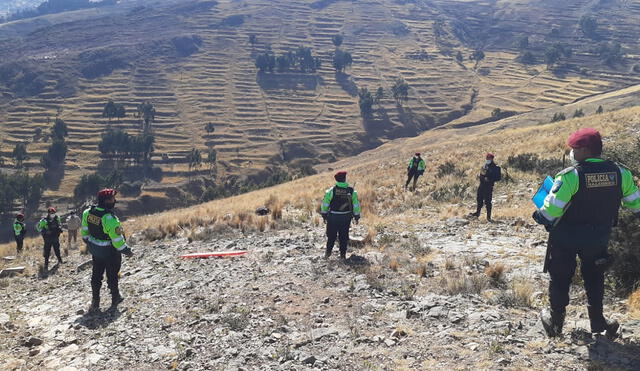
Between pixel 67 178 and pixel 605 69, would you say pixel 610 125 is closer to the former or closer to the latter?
pixel 67 178

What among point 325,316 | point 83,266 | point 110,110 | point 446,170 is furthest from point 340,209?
point 110,110

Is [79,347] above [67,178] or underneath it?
above

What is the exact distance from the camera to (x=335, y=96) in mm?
127375

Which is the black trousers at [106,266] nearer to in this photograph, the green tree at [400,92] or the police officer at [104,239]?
the police officer at [104,239]

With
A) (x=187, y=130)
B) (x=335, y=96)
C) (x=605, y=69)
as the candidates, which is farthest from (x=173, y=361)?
(x=605, y=69)

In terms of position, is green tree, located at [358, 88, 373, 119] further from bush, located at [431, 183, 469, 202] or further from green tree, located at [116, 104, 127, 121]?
bush, located at [431, 183, 469, 202]

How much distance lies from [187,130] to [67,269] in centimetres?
9589


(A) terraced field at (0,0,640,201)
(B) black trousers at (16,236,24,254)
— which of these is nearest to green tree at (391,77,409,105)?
(A) terraced field at (0,0,640,201)

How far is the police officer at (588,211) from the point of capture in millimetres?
5281

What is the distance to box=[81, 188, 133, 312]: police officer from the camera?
921 centimetres

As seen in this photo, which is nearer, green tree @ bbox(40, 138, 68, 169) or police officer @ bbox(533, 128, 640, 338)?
police officer @ bbox(533, 128, 640, 338)

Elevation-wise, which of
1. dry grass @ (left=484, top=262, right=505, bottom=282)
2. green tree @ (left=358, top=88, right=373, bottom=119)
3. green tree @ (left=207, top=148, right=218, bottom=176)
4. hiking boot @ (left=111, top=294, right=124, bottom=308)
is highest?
green tree @ (left=358, top=88, right=373, bottom=119)

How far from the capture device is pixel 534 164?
71.8 feet

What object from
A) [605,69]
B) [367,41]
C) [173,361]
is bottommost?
[173,361]
